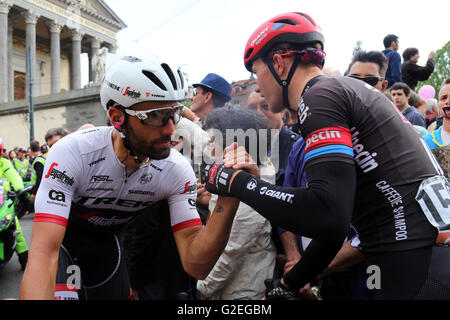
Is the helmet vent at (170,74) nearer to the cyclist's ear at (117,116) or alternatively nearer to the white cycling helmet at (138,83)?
the white cycling helmet at (138,83)

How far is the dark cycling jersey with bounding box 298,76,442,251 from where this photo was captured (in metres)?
1.52

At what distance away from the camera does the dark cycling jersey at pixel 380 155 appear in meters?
1.52

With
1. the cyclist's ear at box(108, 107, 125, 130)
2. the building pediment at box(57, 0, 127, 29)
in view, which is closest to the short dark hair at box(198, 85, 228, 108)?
the cyclist's ear at box(108, 107, 125, 130)

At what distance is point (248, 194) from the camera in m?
1.54

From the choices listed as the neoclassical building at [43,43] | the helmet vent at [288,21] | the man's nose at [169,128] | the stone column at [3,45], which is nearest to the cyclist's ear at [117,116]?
the man's nose at [169,128]

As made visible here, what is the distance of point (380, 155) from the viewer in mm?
1575

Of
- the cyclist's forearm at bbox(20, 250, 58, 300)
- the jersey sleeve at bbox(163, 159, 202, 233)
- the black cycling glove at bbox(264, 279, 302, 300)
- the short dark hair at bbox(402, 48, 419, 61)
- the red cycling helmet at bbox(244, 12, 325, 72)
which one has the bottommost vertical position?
the black cycling glove at bbox(264, 279, 302, 300)

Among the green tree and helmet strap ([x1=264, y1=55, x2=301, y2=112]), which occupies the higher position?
the green tree

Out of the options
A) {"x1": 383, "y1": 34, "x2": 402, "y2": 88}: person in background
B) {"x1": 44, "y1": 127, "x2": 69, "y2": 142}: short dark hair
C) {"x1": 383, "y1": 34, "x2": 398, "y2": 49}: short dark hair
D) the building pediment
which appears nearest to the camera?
{"x1": 44, "y1": 127, "x2": 69, "y2": 142}: short dark hair

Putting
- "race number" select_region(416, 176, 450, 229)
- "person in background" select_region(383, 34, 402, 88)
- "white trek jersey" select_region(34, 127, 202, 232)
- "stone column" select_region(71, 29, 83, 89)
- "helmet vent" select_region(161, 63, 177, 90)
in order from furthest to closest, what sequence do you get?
"stone column" select_region(71, 29, 83, 89), "person in background" select_region(383, 34, 402, 88), "helmet vent" select_region(161, 63, 177, 90), "white trek jersey" select_region(34, 127, 202, 232), "race number" select_region(416, 176, 450, 229)

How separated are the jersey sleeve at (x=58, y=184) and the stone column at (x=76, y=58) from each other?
4248 centimetres

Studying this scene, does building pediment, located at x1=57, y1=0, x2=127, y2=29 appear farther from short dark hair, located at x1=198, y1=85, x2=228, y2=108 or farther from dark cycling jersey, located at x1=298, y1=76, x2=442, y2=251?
dark cycling jersey, located at x1=298, y1=76, x2=442, y2=251

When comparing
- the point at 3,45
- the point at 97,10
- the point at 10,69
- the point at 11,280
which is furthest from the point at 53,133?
the point at 97,10

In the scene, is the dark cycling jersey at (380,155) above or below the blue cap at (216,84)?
below
